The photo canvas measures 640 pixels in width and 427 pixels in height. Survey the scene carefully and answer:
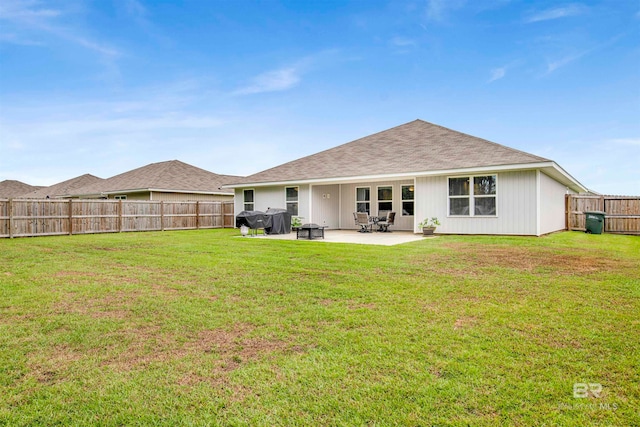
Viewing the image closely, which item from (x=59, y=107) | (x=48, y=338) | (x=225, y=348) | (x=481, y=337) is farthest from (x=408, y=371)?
(x=59, y=107)

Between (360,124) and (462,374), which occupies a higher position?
(360,124)

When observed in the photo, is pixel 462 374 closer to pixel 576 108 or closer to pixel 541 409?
pixel 541 409

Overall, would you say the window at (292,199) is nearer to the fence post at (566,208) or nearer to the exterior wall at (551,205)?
the exterior wall at (551,205)

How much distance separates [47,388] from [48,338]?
124cm

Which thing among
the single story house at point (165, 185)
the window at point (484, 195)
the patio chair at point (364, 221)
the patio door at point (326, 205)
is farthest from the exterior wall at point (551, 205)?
the single story house at point (165, 185)

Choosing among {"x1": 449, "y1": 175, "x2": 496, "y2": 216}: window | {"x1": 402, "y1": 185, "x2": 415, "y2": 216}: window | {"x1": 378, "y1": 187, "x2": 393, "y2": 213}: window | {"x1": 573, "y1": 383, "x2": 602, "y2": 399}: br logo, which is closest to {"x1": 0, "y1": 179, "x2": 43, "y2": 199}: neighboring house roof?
{"x1": 378, "y1": 187, "x2": 393, "y2": 213}: window

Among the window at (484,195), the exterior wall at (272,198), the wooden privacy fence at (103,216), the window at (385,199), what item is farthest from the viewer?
the exterior wall at (272,198)

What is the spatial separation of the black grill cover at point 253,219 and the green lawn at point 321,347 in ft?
26.3

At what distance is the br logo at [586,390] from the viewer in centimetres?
244

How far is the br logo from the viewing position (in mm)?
2441

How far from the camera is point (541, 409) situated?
226cm

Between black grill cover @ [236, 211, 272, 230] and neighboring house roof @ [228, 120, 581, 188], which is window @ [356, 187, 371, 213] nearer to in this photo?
neighboring house roof @ [228, 120, 581, 188]

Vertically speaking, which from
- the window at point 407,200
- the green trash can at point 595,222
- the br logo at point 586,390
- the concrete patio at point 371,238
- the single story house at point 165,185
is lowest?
the br logo at point 586,390

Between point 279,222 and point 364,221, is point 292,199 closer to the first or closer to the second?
point 279,222
